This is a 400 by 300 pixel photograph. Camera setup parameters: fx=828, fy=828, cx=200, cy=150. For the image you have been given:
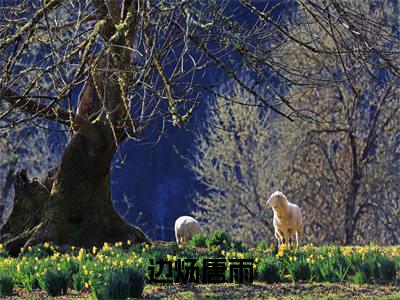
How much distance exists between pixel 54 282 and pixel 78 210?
18.2ft

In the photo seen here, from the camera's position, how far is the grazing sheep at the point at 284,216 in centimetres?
1628

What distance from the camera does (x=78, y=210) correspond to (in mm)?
14688

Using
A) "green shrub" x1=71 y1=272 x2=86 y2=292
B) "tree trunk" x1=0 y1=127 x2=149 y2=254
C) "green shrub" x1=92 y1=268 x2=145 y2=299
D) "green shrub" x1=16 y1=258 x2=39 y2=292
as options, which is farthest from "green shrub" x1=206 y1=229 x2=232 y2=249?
"green shrub" x1=92 y1=268 x2=145 y2=299

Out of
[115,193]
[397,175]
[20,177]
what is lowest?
[20,177]

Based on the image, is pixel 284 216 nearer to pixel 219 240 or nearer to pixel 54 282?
pixel 219 240

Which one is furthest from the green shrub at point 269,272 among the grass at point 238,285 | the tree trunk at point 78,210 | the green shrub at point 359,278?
the tree trunk at point 78,210

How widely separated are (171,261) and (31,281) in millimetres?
1710

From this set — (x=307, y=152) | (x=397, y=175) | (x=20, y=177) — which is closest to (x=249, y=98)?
(x=307, y=152)

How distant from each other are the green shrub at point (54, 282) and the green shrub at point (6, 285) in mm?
475

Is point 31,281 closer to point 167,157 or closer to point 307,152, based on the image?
point 307,152

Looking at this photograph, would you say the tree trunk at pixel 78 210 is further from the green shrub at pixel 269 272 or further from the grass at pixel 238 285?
the green shrub at pixel 269 272

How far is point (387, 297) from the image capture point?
28.0 ft

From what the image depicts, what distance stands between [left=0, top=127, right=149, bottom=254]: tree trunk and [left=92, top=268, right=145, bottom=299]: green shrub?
5.97m

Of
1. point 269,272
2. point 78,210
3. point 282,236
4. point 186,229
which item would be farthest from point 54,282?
point 186,229
